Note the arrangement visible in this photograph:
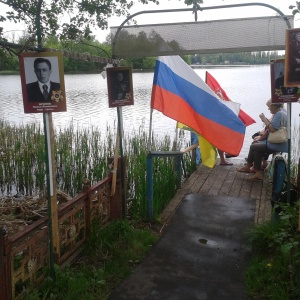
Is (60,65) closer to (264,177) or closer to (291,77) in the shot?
(291,77)

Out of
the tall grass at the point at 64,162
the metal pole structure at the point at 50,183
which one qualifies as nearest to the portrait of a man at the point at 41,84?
the metal pole structure at the point at 50,183

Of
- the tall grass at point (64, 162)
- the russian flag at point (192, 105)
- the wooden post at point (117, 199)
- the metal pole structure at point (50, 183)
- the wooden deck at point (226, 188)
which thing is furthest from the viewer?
the tall grass at point (64, 162)

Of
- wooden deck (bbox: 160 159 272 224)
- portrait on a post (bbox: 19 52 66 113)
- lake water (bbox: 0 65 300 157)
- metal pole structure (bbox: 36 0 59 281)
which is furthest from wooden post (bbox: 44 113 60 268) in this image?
lake water (bbox: 0 65 300 157)

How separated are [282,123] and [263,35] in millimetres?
2213

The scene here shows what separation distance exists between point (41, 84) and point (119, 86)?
4.43 ft

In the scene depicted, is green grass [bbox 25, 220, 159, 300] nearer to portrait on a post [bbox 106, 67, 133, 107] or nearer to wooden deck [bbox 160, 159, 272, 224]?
wooden deck [bbox 160, 159, 272, 224]

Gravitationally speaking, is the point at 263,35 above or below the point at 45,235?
above

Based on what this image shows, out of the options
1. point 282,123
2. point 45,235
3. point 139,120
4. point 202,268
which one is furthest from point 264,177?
point 139,120

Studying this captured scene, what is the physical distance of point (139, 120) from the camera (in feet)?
48.2

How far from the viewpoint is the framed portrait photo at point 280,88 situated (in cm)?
393

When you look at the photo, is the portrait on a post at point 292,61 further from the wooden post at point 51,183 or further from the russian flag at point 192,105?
the wooden post at point 51,183

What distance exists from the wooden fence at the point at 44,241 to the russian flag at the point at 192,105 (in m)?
1.13

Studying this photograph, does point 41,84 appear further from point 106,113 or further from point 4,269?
point 106,113

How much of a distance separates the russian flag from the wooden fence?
1134 millimetres
